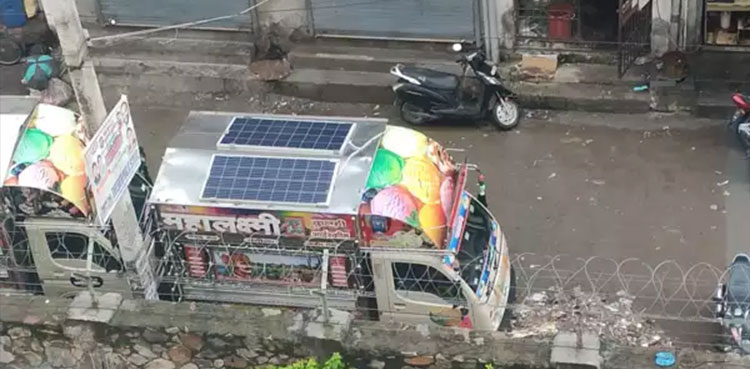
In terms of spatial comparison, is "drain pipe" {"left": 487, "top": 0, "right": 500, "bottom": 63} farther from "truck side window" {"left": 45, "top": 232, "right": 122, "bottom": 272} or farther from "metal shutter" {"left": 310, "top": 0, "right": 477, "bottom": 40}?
"truck side window" {"left": 45, "top": 232, "right": 122, "bottom": 272}

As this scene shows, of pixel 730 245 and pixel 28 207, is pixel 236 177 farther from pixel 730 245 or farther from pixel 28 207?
pixel 730 245

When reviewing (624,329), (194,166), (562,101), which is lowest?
(624,329)

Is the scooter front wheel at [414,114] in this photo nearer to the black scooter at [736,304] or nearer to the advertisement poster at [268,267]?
the advertisement poster at [268,267]

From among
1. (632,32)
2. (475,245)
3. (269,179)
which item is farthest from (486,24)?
(269,179)

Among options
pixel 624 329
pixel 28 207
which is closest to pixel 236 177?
pixel 28 207

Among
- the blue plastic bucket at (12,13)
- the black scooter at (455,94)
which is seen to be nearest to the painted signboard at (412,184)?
the black scooter at (455,94)
